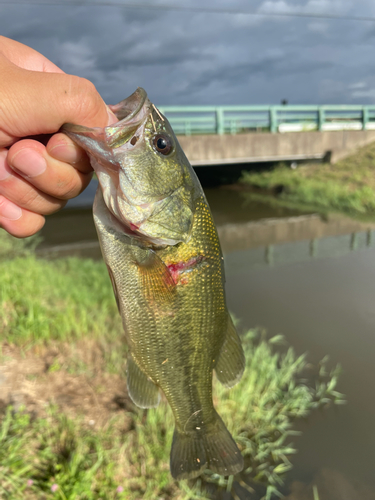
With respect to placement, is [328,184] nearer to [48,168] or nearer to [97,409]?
[97,409]

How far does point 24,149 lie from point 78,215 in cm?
1527

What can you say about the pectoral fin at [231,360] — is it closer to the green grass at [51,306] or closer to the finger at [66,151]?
the finger at [66,151]

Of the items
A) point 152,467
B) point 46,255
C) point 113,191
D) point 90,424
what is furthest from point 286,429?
point 46,255

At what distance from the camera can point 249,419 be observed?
3.84 m

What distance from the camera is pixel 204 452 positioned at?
1.89 metres

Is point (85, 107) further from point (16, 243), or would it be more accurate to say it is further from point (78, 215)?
point (78, 215)

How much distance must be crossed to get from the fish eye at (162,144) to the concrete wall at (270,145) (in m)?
14.2

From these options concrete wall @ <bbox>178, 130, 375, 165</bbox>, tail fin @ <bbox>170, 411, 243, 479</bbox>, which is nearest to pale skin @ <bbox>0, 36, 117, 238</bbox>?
tail fin @ <bbox>170, 411, 243, 479</bbox>

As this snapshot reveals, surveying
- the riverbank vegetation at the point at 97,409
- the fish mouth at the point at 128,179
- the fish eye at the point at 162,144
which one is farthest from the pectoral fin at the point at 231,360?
the riverbank vegetation at the point at 97,409

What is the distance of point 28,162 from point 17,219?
460mm

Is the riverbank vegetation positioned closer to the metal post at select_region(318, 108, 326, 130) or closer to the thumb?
the thumb

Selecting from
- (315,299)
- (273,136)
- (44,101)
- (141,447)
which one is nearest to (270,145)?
(273,136)

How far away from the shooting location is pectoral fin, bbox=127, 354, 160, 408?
181cm

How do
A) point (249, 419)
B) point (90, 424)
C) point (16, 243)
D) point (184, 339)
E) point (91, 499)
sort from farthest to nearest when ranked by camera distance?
point (16, 243)
point (249, 419)
point (90, 424)
point (91, 499)
point (184, 339)
